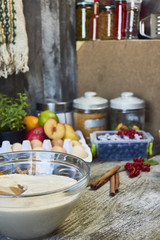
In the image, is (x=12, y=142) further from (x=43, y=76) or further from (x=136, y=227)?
(x=136, y=227)

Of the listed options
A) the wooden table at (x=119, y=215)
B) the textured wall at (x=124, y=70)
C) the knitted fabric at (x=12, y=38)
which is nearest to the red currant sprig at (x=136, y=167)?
the wooden table at (x=119, y=215)

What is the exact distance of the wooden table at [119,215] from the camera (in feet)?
2.62

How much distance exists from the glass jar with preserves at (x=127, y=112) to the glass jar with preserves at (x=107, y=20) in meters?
0.40

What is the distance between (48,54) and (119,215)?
1.13 meters

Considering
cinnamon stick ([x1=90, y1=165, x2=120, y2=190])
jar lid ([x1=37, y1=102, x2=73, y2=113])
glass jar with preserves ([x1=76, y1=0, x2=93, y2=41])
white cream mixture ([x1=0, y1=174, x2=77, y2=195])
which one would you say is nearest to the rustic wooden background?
glass jar with preserves ([x1=76, y1=0, x2=93, y2=41])

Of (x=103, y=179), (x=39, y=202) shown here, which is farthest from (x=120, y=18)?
(x=39, y=202)

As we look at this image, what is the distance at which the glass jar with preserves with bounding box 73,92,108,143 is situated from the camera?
5.11 feet

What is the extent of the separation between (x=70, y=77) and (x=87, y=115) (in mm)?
422

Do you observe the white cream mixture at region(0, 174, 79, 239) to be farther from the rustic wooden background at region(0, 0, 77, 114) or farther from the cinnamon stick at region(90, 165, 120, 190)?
the rustic wooden background at region(0, 0, 77, 114)

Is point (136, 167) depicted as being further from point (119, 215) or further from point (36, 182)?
point (36, 182)

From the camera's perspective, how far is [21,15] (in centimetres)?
147

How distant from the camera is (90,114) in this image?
157 centimetres

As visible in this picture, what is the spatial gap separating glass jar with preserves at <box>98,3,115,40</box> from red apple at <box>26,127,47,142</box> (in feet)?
2.27

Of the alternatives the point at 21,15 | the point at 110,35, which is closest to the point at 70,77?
the point at 110,35
